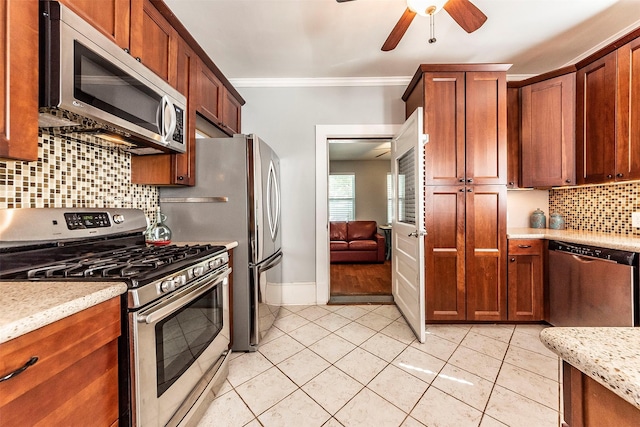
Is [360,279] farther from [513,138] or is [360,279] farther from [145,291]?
[145,291]

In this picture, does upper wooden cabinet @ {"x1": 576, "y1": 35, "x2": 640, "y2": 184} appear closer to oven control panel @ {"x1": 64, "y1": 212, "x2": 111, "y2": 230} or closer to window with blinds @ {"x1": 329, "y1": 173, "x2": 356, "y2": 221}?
oven control panel @ {"x1": 64, "y1": 212, "x2": 111, "y2": 230}

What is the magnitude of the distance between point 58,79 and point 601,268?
322cm

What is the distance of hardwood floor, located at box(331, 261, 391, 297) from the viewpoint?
334 centimetres

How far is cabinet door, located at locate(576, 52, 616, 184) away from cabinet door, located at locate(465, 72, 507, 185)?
0.66m

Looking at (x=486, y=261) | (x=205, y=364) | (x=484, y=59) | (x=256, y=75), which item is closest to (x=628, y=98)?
(x=484, y=59)

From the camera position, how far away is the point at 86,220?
1.33m

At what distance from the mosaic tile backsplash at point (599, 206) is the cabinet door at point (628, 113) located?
1.19 feet

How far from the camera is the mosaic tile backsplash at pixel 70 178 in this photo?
3.67 ft

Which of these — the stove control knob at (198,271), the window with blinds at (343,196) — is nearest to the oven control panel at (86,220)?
the stove control knob at (198,271)

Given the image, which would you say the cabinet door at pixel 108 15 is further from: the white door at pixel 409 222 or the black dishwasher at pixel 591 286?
the black dishwasher at pixel 591 286

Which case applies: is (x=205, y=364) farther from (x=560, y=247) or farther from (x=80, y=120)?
(x=560, y=247)

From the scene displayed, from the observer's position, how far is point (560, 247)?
213 cm

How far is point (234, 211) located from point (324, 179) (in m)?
1.28

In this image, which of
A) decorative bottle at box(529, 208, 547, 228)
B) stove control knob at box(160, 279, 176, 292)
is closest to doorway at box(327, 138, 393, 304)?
decorative bottle at box(529, 208, 547, 228)
